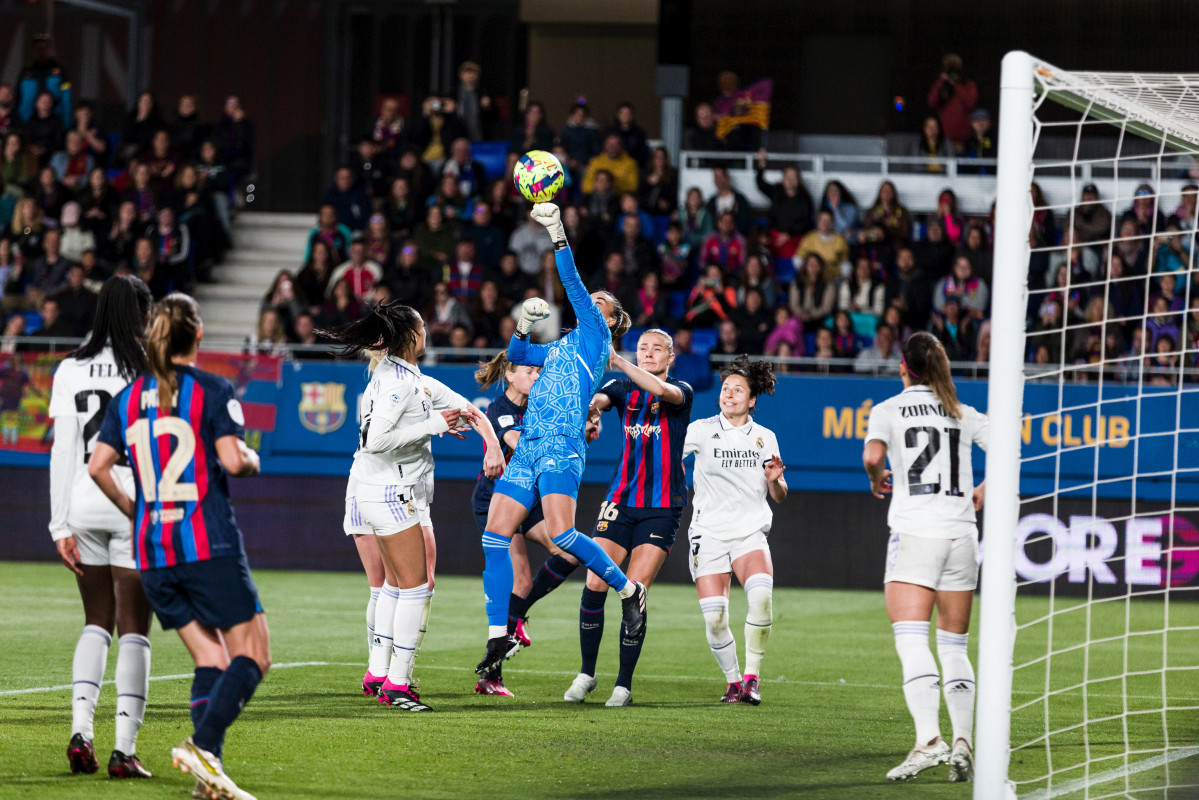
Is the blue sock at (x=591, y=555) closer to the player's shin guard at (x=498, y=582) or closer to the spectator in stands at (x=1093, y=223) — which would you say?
the player's shin guard at (x=498, y=582)

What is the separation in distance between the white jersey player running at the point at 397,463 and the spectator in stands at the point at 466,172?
449 inches

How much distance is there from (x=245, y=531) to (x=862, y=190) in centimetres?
897

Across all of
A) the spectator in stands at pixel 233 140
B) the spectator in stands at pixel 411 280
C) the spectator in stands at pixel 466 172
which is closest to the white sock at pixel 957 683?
the spectator in stands at pixel 411 280

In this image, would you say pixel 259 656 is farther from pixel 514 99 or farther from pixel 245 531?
pixel 514 99

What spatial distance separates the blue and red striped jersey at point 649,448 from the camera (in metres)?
7.98

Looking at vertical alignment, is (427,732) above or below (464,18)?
below

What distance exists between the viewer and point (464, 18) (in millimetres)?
24125

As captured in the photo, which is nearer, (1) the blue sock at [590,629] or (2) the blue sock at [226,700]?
(2) the blue sock at [226,700]

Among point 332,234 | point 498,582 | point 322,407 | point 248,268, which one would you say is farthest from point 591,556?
point 248,268

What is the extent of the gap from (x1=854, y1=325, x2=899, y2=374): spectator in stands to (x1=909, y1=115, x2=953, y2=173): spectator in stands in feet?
12.2

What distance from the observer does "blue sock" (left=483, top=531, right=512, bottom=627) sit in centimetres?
764

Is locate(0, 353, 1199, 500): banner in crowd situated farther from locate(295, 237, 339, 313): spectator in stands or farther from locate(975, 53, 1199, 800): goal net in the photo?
locate(295, 237, 339, 313): spectator in stands

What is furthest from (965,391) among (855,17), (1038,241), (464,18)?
(464,18)

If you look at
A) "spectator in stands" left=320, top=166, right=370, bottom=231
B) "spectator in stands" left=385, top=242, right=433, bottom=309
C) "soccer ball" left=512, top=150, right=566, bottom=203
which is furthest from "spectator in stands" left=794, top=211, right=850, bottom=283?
"soccer ball" left=512, top=150, right=566, bottom=203
